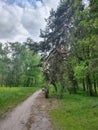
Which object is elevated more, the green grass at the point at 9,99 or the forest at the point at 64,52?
the forest at the point at 64,52

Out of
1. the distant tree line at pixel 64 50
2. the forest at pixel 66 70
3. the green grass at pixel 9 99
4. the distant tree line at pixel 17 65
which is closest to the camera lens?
the forest at pixel 66 70

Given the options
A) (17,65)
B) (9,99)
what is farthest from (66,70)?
(17,65)

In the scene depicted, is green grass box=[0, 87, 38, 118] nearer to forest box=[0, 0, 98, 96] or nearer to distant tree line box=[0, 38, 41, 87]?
forest box=[0, 0, 98, 96]

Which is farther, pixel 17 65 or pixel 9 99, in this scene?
pixel 17 65

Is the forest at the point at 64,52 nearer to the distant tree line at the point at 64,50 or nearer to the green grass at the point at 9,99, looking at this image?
the distant tree line at the point at 64,50

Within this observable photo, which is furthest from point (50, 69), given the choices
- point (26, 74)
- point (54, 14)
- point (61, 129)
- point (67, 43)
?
point (26, 74)

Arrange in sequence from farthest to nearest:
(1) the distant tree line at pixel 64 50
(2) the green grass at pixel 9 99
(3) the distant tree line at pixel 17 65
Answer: (3) the distant tree line at pixel 17 65, (1) the distant tree line at pixel 64 50, (2) the green grass at pixel 9 99

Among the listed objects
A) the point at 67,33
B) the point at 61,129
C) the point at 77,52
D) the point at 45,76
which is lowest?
the point at 61,129

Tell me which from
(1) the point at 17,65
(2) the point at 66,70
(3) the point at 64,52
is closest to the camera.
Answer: (3) the point at 64,52

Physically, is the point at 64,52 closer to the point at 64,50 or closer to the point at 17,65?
the point at 64,50

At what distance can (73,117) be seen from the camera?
14961 millimetres

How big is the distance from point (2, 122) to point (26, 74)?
64.1 m

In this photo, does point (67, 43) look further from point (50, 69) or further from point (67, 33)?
point (50, 69)

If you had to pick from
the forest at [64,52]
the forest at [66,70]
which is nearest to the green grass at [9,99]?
the forest at [66,70]
